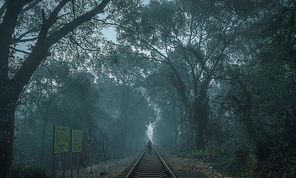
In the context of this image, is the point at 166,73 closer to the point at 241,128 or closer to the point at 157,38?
the point at 157,38

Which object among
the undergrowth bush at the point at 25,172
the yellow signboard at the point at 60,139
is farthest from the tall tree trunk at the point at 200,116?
the yellow signboard at the point at 60,139

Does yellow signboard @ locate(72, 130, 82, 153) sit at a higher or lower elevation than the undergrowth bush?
higher

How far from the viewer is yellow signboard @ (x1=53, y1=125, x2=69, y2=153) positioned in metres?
9.63

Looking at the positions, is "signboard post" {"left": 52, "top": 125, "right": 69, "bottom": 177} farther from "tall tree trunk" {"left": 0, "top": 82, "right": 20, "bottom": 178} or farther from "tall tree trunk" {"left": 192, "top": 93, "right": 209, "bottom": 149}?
"tall tree trunk" {"left": 192, "top": 93, "right": 209, "bottom": 149}

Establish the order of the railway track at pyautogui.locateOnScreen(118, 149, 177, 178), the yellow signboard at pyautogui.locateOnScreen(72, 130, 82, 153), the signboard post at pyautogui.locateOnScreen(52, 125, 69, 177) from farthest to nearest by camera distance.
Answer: the railway track at pyautogui.locateOnScreen(118, 149, 177, 178) < the yellow signboard at pyautogui.locateOnScreen(72, 130, 82, 153) < the signboard post at pyautogui.locateOnScreen(52, 125, 69, 177)

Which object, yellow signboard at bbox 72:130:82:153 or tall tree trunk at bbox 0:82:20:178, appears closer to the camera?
tall tree trunk at bbox 0:82:20:178

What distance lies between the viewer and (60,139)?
10.0 metres

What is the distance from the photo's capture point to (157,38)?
86.4 ft

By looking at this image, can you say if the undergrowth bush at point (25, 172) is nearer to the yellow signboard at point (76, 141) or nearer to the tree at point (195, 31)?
the yellow signboard at point (76, 141)

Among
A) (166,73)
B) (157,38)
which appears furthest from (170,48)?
(166,73)

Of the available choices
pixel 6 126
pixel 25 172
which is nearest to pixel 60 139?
pixel 6 126

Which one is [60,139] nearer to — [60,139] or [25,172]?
[60,139]

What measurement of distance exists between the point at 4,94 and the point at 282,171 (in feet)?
30.7

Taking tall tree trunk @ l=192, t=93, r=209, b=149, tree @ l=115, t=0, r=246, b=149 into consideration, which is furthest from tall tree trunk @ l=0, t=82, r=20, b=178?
tall tree trunk @ l=192, t=93, r=209, b=149
